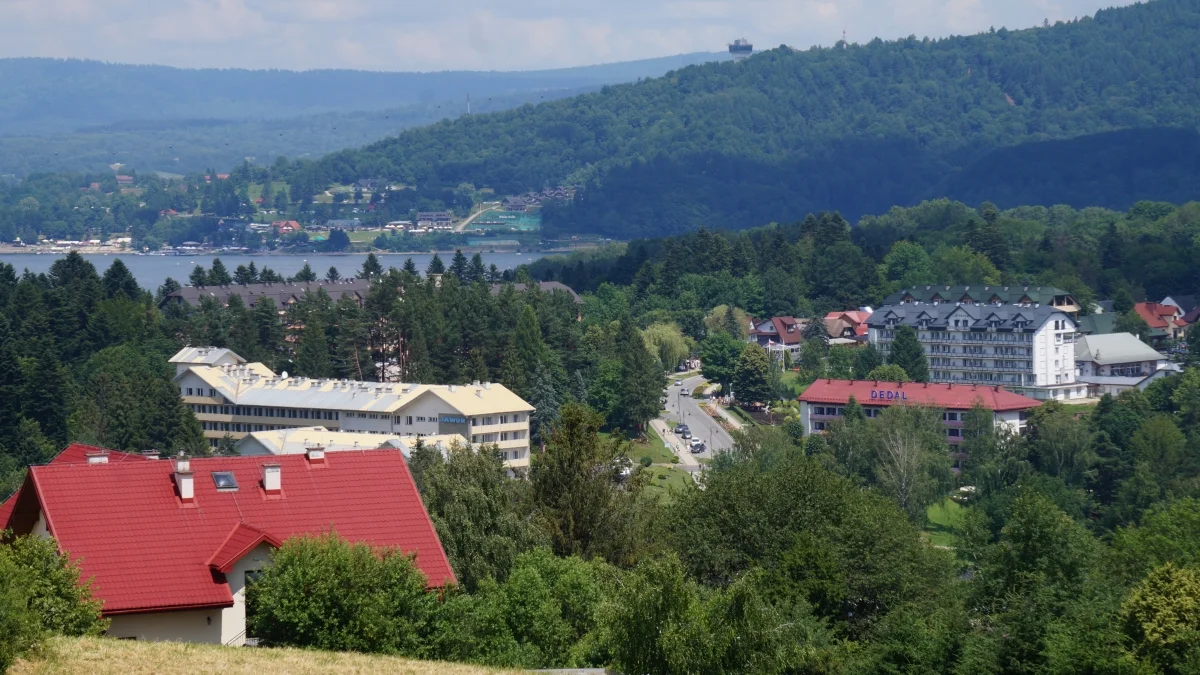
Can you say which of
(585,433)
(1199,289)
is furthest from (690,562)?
(1199,289)

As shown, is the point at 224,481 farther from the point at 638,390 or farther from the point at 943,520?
the point at 638,390

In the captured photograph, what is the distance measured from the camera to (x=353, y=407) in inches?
2459

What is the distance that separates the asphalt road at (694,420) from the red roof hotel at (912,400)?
4236mm

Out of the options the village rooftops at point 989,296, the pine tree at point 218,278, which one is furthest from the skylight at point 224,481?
the pine tree at point 218,278

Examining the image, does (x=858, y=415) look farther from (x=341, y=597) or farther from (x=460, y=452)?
(x=341, y=597)

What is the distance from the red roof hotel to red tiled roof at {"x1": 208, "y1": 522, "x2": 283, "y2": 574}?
55.5 meters

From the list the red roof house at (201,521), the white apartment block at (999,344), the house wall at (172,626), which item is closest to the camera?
the house wall at (172,626)

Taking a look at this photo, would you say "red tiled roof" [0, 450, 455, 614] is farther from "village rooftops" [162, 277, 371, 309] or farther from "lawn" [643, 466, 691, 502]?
"village rooftops" [162, 277, 371, 309]

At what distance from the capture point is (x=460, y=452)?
98.6 ft

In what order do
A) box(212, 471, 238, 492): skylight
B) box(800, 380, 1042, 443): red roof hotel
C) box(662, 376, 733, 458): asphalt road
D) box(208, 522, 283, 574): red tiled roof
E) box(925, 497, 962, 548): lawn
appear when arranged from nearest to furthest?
1. box(208, 522, 283, 574): red tiled roof
2. box(212, 471, 238, 492): skylight
3. box(925, 497, 962, 548): lawn
4. box(662, 376, 733, 458): asphalt road
5. box(800, 380, 1042, 443): red roof hotel

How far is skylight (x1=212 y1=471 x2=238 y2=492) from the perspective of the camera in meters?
19.3

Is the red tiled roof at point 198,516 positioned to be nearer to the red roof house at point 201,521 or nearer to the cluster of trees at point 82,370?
the red roof house at point 201,521

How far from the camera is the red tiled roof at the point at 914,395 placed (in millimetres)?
73812

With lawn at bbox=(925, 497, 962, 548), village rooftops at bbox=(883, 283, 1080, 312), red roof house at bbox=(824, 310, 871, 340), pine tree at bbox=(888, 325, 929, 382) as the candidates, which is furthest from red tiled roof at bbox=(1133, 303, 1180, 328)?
lawn at bbox=(925, 497, 962, 548)
